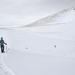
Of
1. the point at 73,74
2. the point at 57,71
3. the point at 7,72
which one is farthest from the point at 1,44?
the point at 73,74

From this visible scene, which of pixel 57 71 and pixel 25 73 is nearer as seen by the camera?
pixel 25 73

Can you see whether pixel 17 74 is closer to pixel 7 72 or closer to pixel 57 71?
pixel 7 72

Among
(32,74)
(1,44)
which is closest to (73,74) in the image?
(32,74)

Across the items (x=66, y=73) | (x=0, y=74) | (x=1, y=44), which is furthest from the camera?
(x=1, y=44)

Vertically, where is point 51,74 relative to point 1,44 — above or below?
below

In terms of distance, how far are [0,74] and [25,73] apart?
113 centimetres

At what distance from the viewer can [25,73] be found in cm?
536

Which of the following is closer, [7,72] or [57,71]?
[7,72]

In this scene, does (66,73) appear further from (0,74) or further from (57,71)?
(0,74)

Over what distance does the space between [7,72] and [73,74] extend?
3.12 m

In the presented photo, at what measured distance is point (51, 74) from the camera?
210 inches

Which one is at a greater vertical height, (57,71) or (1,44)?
(1,44)

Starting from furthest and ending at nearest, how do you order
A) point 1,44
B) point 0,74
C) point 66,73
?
point 1,44 → point 66,73 → point 0,74

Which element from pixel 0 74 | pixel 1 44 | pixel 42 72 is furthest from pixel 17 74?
pixel 1 44
